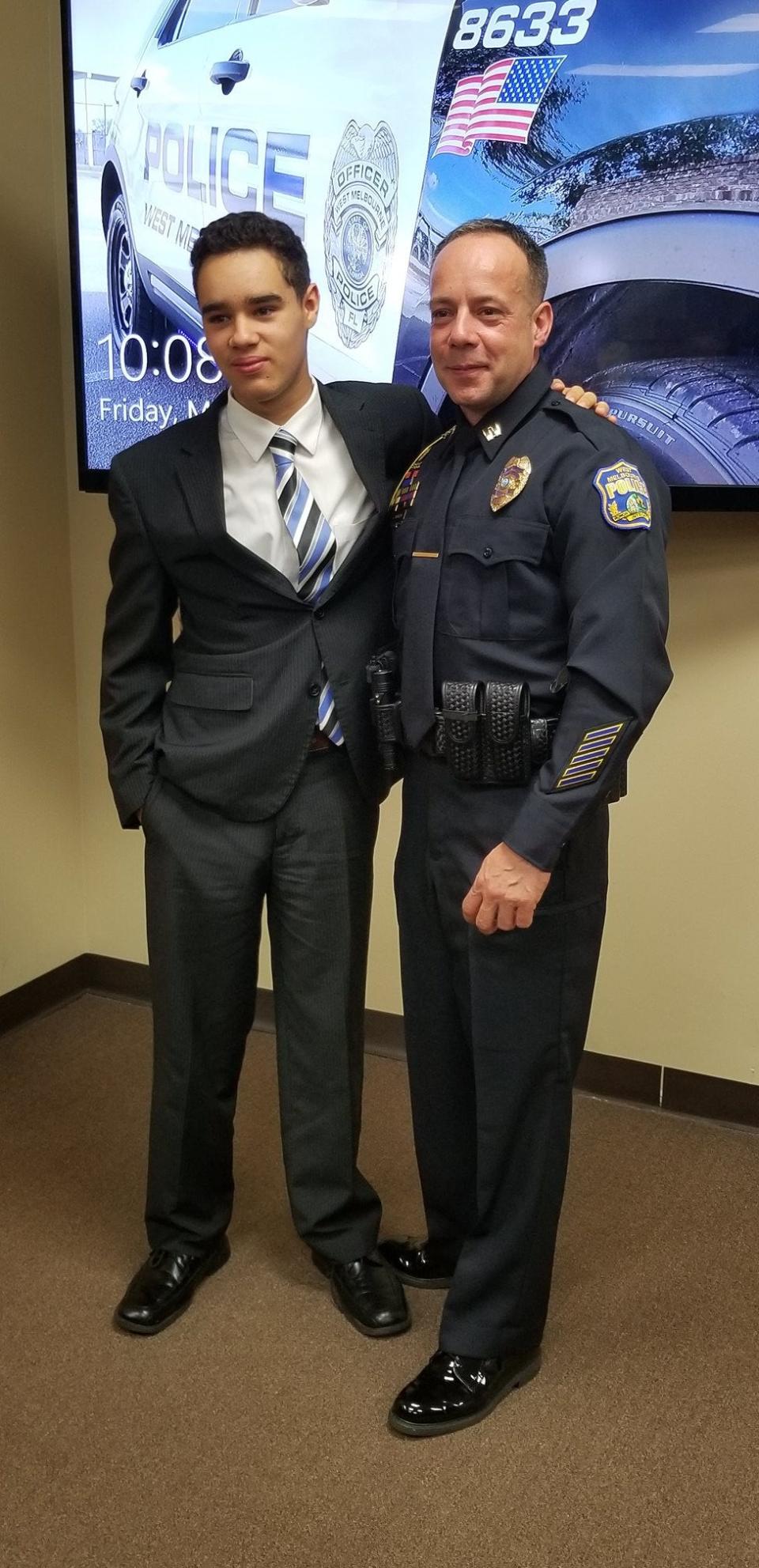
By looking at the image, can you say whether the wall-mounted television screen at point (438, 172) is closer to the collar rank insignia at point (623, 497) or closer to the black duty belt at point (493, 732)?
the collar rank insignia at point (623, 497)

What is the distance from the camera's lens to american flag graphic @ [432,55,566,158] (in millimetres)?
2295

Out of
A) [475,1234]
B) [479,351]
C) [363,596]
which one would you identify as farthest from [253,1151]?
[479,351]

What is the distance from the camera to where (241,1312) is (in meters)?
2.13

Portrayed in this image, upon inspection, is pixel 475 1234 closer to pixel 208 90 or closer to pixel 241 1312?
pixel 241 1312

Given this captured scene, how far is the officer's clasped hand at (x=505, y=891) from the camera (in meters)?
1.68

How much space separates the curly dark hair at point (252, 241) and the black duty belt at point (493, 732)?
628 millimetres

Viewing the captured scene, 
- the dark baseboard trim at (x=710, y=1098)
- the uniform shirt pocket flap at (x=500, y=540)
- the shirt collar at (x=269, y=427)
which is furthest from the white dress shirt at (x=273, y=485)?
the dark baseboard trim at (x=710, y=1098)

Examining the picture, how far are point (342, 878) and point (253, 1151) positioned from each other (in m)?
0.86

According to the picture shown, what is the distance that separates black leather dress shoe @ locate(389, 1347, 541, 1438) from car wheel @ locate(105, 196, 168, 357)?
2.03m

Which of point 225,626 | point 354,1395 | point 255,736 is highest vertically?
point 225,626

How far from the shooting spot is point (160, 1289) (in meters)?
2.12

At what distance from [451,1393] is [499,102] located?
84.5 inches

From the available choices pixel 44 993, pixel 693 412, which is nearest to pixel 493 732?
pixel 693 412

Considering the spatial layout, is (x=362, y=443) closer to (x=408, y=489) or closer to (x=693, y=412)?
(x=408, y=489)
